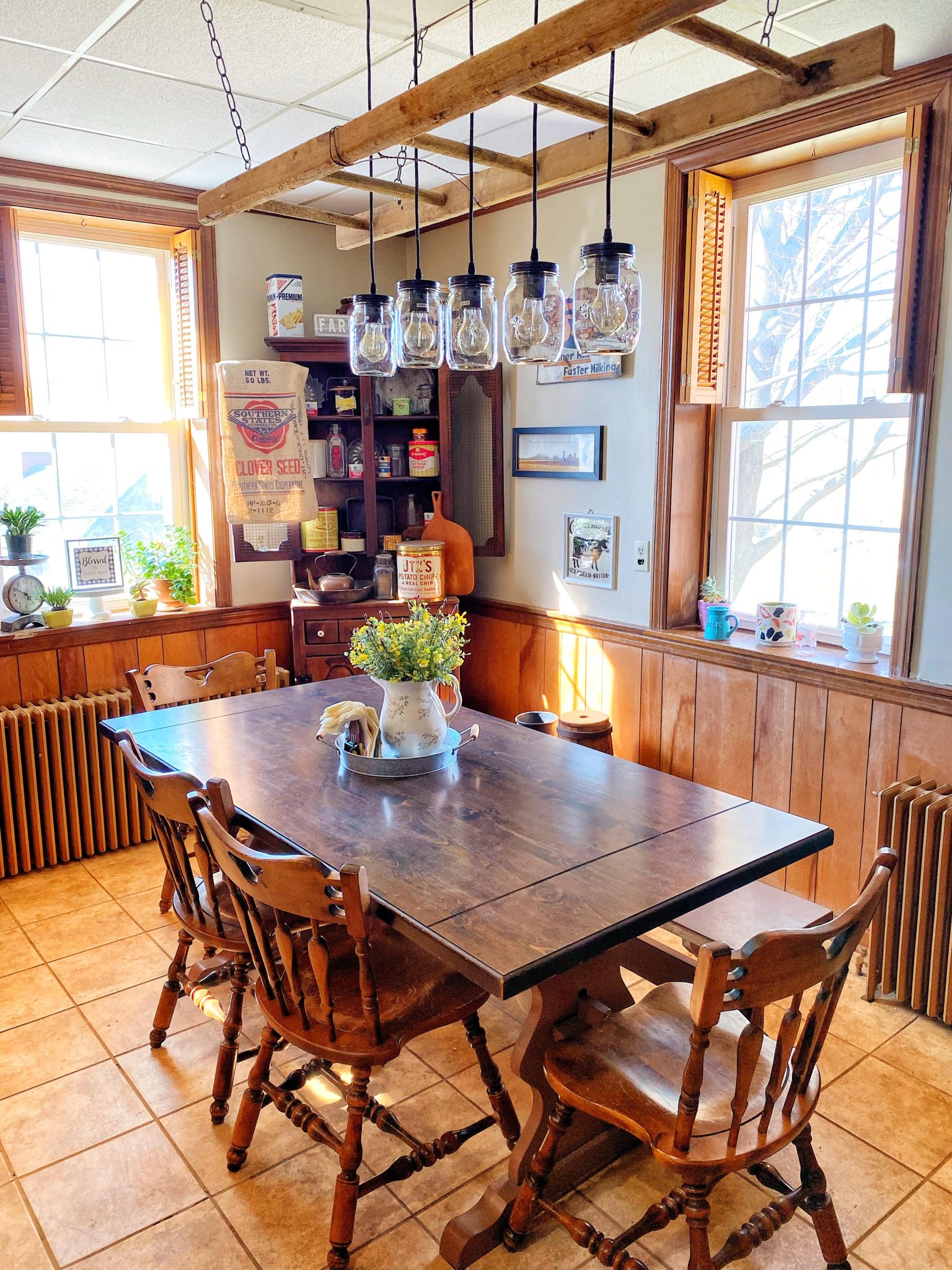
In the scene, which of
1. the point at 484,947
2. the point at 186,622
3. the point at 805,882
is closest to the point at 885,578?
the point at 805,882

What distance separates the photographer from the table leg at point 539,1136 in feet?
6.46

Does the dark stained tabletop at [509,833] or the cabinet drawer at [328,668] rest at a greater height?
the dark stained tabletop at [509,833]

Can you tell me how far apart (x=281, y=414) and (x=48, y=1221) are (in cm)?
309

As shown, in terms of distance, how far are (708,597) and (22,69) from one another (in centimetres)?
282

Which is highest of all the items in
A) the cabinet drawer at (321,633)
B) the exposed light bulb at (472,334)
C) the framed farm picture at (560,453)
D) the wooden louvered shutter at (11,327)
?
the wooden louvered shutter at (11,327)

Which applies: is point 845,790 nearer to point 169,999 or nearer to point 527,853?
point 527,853

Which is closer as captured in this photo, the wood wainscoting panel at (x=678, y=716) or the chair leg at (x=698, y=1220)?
the chair leg at (x=698, y=1220)

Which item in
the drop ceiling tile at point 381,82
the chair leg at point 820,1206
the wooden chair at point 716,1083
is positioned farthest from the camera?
the drop ceiling tile at point 381,82

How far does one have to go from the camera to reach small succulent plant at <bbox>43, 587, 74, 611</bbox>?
3.89 metres

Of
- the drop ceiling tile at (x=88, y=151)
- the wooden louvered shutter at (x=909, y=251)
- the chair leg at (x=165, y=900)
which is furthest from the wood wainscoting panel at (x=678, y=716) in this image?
the drop ceiling tile at (x=88, y=151)

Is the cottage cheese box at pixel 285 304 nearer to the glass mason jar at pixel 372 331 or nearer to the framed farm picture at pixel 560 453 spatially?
the framed farm picture at pixel 560 453

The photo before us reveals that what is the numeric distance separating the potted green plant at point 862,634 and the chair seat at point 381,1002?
1746mm

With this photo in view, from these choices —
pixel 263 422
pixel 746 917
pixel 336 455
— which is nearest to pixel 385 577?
pixel 336 455

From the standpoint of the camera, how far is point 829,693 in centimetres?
314
